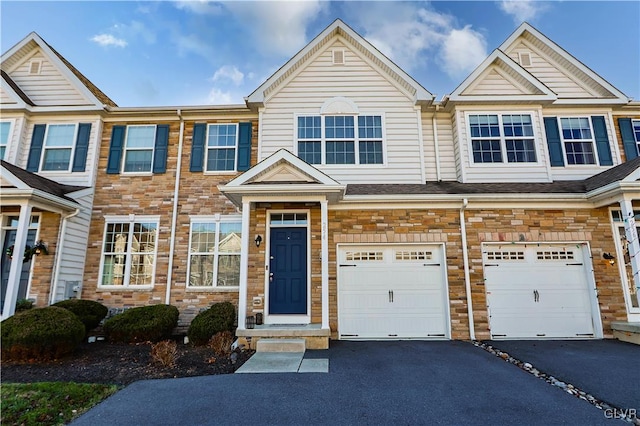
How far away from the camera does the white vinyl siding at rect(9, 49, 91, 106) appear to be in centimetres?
994

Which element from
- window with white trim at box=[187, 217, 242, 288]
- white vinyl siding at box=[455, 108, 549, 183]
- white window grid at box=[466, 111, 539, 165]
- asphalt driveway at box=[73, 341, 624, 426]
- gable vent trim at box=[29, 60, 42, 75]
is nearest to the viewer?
asphalt driveway at box=[73, 341, 624, 426]

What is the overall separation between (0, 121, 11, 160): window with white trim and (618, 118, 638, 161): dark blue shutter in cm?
1812

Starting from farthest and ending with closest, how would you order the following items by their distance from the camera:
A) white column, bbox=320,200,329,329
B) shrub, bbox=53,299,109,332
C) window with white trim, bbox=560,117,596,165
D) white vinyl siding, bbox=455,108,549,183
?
window with white trim, bbox=560,117,596,165
white vinyl siding, bbox=455,108,549,183
shrub, bbox=53,299,109,332
white column, bbox=320,200,329,329

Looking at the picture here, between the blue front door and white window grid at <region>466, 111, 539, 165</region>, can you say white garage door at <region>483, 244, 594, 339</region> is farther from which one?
the blue front door

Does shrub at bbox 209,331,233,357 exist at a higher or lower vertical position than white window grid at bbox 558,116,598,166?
lower

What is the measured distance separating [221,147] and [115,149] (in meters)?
3.16

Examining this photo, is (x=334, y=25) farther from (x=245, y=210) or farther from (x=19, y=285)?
(x=19, y=285)

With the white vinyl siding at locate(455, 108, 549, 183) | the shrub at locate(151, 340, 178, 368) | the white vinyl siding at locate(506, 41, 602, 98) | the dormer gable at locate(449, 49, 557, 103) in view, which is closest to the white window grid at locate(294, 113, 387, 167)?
the white vinyl siding at locate(455, 108, 549, 183)

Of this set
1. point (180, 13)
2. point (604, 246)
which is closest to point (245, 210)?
point (180, 13)

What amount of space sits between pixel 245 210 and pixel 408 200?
4072mm

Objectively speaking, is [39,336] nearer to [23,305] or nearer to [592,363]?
[23,305]

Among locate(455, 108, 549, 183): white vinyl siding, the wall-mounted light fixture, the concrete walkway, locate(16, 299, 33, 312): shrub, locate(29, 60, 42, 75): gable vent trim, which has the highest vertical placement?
locate(29, 60, 42, 75): gable vent trim

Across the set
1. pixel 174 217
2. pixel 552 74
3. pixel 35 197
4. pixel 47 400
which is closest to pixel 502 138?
pixel 552 74

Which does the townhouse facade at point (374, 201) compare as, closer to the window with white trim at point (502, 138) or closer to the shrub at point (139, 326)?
the window with white trim at point (502, 138)
